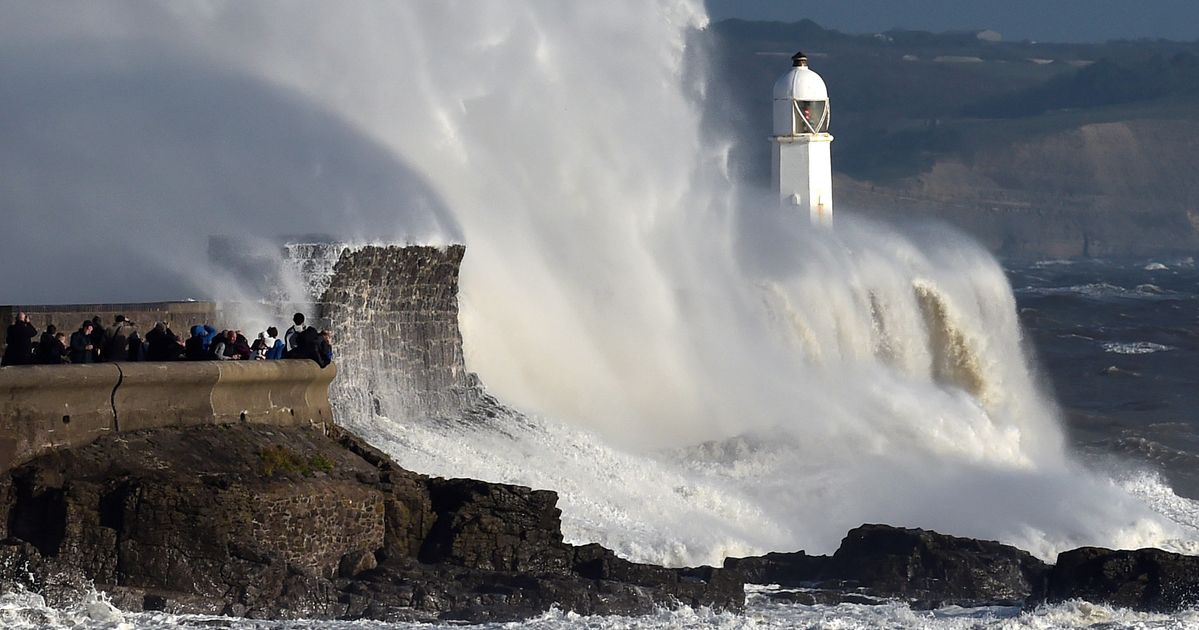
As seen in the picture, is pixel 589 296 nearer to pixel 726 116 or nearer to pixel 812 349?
pixel 812 349

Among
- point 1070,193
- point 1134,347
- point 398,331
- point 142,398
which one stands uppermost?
point 1070,193

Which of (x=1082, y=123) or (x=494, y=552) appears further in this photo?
(x=1082, y=123)

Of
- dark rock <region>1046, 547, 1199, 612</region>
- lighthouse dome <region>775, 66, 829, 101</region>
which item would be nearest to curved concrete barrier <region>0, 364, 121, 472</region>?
dark rock <region>1046, 547, 1199, 612</region>

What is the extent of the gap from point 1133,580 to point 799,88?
17.6 meters

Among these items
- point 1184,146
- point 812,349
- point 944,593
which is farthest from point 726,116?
point 1184,146

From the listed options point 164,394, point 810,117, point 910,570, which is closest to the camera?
point 164,394

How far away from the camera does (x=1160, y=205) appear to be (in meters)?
162

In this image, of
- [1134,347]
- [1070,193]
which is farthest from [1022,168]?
[1134,347]

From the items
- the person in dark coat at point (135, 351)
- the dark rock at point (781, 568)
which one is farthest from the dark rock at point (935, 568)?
the person in dark coat at point (135, 351)

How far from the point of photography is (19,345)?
13.4m

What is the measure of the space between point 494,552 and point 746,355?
12350 millimetres

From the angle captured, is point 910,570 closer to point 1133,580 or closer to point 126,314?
point 1133,580

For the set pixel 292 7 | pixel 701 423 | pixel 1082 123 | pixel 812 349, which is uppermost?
pixel 1082 123

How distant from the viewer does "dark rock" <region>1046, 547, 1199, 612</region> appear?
1409cm
